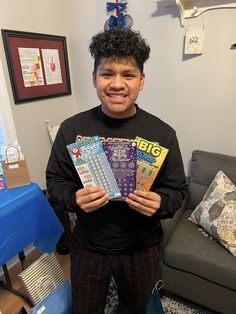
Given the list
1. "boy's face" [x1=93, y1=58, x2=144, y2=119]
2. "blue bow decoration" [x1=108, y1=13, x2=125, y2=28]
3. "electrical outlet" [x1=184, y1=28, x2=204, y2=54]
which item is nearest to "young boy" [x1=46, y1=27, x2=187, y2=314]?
"boy's face" [x1=93, y1=58, x2=144, y2=119]

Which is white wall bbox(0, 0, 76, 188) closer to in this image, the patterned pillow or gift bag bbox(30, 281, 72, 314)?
gift bag bbox(30, 281, 72, 314)

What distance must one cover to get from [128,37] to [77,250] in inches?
33.5

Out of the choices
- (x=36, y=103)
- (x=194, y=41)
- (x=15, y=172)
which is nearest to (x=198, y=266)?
(x=15, y=172)

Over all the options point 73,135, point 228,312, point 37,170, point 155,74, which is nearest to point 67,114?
point 37,170

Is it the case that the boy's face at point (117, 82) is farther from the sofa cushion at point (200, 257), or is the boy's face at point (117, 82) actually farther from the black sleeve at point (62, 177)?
the sofa cushion at point (200, 257)

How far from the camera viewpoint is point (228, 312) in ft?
4.48

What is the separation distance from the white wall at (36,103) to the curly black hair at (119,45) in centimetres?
112

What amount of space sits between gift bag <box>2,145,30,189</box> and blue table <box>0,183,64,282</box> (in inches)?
1.4

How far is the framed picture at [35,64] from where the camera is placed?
169cm

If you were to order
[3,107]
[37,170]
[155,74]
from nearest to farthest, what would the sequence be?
[3,107]
[155,74]
[37,170]

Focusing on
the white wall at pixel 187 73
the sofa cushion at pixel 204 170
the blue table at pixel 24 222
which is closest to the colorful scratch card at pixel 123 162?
the blue table at pixel 24 222

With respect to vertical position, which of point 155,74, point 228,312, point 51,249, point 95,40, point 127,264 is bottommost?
point 228,312

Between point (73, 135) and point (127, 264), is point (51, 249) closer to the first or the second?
point (127, 264)

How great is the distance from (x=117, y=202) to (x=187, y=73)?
130cm
